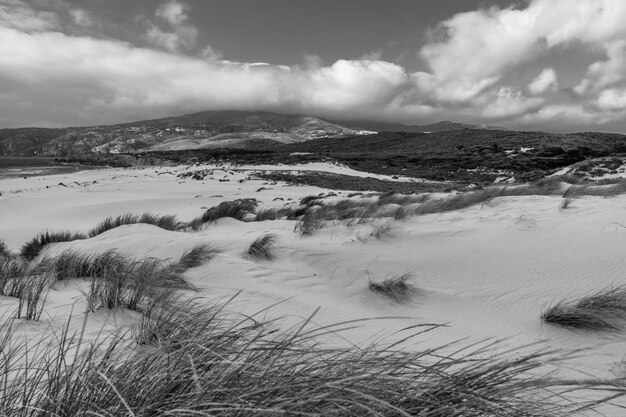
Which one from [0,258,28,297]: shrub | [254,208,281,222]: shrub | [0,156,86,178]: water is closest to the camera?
[0,258,28,297]: shrub

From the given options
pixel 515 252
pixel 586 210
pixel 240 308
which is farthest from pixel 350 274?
pixel 586 210

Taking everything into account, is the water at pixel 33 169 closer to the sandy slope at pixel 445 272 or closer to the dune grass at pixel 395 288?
the sandy slope at pixel 445 272

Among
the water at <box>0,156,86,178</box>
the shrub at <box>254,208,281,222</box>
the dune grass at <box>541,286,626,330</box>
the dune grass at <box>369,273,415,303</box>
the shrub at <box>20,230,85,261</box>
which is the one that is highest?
the water at <box>0,156,86,178</box>

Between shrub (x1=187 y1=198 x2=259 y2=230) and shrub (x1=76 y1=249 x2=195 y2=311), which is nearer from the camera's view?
shrub (x1=76 y1=249 x2=195 y2=311)

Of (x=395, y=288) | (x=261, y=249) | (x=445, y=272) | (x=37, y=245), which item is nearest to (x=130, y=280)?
(x=261, y=249)

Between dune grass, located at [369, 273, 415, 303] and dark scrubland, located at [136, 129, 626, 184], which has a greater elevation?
dark scrubland, located at [136, 129, 626, 184]

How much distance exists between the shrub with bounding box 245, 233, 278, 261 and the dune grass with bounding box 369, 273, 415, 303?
1815mm

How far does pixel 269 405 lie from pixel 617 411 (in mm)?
1906

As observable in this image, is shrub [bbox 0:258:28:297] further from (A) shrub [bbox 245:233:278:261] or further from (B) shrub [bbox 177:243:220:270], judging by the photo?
(A) shrub [bbox 245:233:278:261]

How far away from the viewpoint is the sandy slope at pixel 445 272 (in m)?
2.80

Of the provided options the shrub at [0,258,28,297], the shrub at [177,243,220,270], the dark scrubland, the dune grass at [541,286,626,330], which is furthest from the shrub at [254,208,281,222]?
the dark scrubland

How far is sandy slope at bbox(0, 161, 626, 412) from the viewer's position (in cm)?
280

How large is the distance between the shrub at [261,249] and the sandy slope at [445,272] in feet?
0.45

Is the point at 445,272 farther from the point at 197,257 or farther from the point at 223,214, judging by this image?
the point at 223,214
